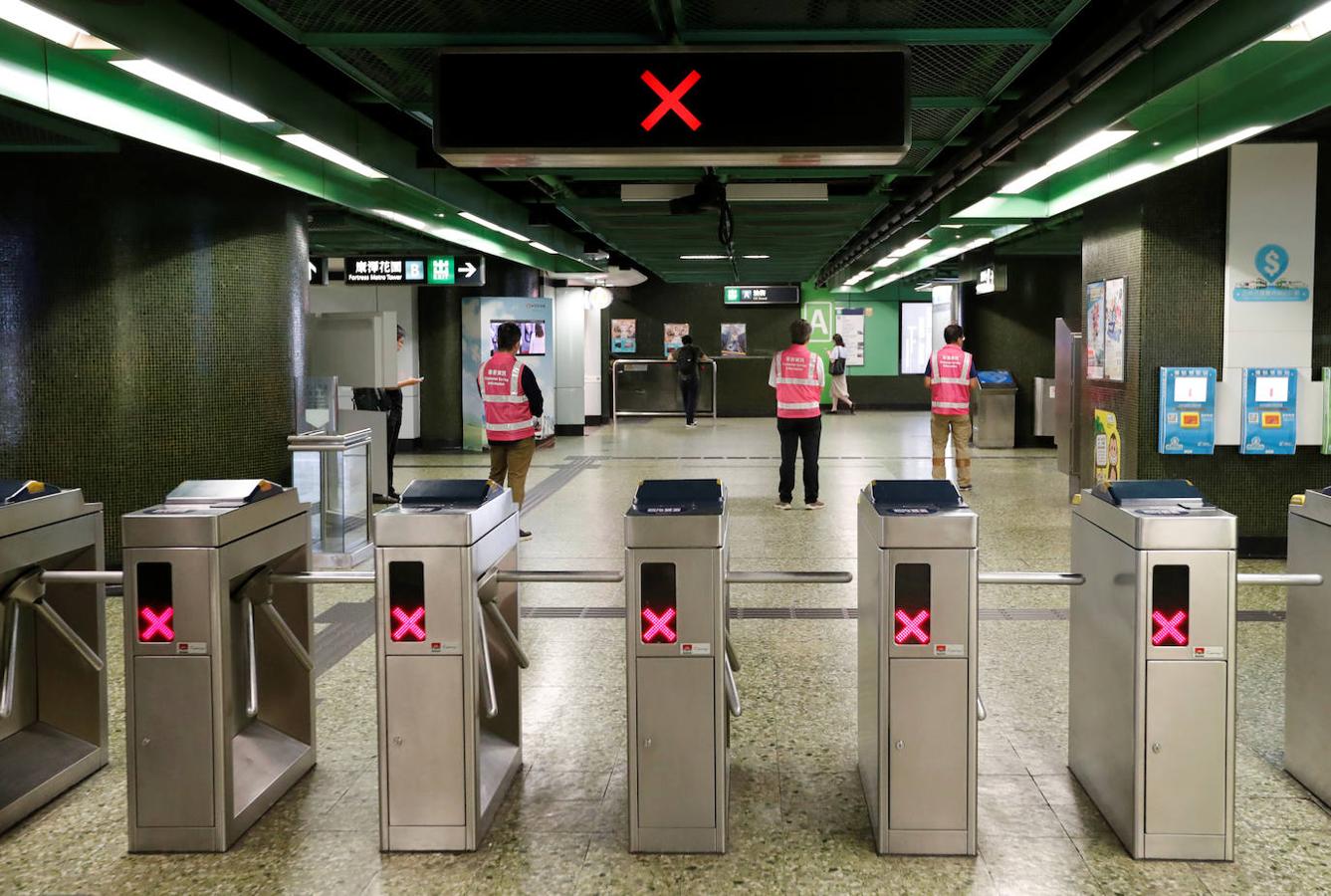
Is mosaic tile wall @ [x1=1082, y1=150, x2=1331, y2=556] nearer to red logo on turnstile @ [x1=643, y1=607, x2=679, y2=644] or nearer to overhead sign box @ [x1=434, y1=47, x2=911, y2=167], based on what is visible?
overhead sign box @ [x1=434, y1=47, x2=911, y2=167]

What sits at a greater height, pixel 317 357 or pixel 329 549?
pixel 317 357

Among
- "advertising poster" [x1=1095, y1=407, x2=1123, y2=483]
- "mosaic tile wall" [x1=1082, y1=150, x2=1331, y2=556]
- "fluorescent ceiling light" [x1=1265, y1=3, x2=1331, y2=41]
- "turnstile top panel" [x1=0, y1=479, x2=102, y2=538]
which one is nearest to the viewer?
"turnstile top panel" [x1=0, y1=479, x2=102, y2=538]

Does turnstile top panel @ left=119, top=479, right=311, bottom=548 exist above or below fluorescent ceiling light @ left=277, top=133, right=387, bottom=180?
below

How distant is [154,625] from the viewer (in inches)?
111

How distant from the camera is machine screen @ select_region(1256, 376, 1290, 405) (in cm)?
633

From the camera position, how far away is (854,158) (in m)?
3.50

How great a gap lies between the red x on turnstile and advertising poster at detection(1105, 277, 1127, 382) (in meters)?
4.63

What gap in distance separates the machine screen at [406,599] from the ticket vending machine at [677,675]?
1.77ft

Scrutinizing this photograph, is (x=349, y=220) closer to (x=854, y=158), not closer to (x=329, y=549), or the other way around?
(x=329, y=549)

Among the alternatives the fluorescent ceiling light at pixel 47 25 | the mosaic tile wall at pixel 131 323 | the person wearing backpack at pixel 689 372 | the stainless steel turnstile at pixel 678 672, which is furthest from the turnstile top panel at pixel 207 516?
the person wearing backpack at pixel 689 372

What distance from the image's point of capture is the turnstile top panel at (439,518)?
2.74 meters

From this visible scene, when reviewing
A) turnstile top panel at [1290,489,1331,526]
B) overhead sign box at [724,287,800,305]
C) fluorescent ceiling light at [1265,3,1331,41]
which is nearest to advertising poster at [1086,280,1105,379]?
fluorescent ceiling light at [1265,3,1331,41]

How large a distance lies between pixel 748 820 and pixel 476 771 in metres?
0.77

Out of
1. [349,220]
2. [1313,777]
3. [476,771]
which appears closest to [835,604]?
[1313,777]
